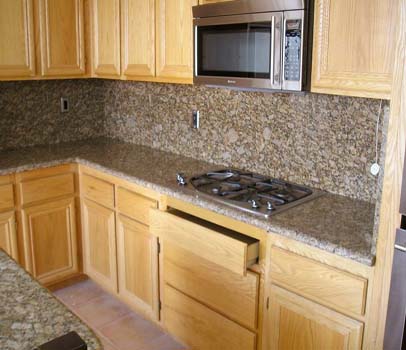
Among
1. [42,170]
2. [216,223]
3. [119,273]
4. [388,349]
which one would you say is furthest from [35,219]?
[388,349]

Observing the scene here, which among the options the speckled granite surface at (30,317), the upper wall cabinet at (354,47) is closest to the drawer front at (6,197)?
the speckled granite surface at (30,317)

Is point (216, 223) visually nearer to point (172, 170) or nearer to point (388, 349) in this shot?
point (172, 170)

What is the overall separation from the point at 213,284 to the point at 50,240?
4.11 feet

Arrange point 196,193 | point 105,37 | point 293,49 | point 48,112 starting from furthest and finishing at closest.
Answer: point 48,112
point 105,37
point 196,193
point 293,49

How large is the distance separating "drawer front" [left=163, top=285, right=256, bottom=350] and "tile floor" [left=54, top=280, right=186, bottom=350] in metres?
0.17

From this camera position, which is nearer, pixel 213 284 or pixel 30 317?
pixel 30 317

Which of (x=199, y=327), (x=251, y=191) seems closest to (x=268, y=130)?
(x=251, y=191)

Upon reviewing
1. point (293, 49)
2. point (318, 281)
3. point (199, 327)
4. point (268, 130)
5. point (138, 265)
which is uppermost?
point (293, 49)

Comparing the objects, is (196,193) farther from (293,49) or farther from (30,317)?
(30,317)

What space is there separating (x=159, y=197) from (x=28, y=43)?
4.17 ft

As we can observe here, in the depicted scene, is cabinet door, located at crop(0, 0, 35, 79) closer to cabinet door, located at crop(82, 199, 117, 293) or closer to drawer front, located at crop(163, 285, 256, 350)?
cabinet door, located at crop(82, 199, 117, 293)

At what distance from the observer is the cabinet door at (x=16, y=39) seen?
8.83 feet

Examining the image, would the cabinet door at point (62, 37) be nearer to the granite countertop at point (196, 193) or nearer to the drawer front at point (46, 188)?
the granite countertop at point (196, 193)

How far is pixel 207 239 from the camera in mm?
1981
